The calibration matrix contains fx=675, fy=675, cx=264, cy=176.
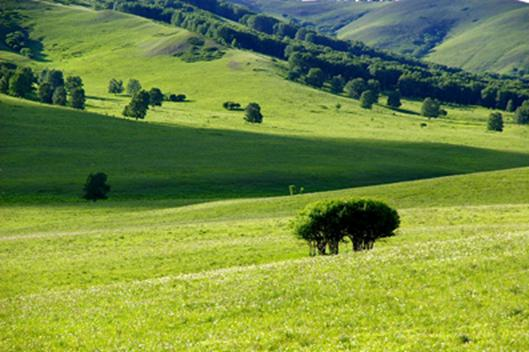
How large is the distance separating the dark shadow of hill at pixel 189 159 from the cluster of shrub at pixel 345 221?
5076 cm

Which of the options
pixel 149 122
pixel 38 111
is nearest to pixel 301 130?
pixel 149 122

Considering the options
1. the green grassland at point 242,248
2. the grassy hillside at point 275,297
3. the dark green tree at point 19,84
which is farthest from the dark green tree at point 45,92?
the grassy hillside at point 275,297

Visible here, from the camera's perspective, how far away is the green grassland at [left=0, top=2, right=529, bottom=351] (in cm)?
1967

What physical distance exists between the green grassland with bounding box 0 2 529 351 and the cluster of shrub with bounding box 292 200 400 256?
231cm

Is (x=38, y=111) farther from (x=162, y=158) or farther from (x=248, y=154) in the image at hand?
(x=248, y=154)

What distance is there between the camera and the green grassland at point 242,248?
1967cm

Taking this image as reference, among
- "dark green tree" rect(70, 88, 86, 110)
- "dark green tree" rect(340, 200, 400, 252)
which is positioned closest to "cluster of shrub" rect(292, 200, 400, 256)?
"dark green tree" rect(340, 200, 400, 252)

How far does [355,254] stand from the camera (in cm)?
2994

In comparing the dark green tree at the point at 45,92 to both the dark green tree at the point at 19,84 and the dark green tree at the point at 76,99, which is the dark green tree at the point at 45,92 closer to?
the dark green tree at the point at 19,84

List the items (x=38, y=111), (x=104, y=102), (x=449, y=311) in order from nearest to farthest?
(x=449, y=311)
(x=38, y=111)
(x=104, y=102)

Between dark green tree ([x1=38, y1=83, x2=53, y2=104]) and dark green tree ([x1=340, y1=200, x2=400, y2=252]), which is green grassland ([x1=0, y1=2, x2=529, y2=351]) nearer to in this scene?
dark green tree ([x1=340, y1=200, x2=400, y2=252])

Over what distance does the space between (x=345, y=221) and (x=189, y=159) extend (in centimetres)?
8067

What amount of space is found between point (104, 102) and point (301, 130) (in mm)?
69051

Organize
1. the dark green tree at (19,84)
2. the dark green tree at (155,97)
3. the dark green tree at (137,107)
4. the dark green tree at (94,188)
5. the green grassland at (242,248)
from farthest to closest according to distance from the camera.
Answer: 1. the dark green tree at (155,97)
2. the dark green tree at (19,84)
3. the dark green tree at (137,107)
4. the dark green tree at (94,188)
5. the green grassland at (242,248)
